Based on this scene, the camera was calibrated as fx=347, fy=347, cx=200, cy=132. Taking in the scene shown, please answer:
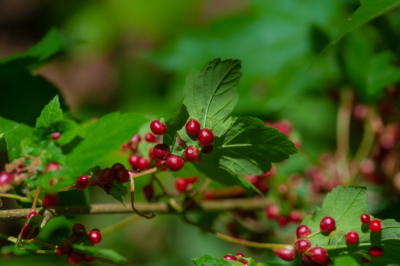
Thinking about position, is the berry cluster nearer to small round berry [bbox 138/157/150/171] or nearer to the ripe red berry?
small round berry [bbox 138/157/150/171]

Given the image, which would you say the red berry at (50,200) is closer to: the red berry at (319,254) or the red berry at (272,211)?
the red berry at (319,254)

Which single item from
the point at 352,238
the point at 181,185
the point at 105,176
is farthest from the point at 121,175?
the point at 352,238

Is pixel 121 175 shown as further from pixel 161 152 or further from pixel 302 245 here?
pixel 302 245

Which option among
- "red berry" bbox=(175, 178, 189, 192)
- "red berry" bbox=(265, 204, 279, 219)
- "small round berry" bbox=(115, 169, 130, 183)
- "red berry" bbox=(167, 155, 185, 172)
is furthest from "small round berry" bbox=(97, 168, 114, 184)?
"red berry" bbox=(265, 204, 279, 219)

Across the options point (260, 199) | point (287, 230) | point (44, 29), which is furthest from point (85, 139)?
point (44, 29)

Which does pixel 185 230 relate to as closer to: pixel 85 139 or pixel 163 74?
pixel 163 74

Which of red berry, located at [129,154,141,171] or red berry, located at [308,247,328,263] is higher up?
red berry, located at [129,154,141,171]
